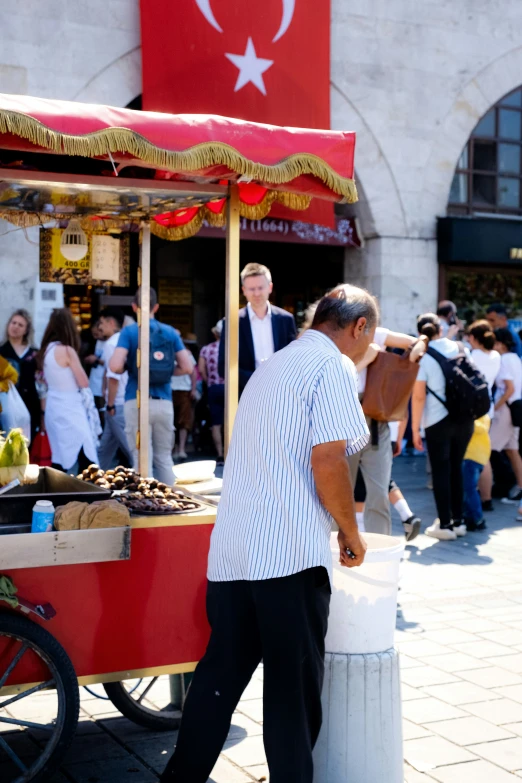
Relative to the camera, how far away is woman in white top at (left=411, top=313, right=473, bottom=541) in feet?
27.7

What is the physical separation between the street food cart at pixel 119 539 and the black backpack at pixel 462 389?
4079 mm

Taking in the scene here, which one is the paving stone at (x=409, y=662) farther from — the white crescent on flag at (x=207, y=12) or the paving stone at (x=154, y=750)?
the white crescent on flag at (x=207, y=12)

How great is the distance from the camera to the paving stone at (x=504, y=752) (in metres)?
4.11

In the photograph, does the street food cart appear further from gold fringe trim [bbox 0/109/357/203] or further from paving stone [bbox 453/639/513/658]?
paving stone [bbox 453/639/513/658]

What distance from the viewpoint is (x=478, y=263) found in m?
15.8

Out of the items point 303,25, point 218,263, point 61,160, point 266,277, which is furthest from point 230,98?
A: point 61,160

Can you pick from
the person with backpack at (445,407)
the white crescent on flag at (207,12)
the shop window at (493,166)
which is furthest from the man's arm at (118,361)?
the shop window at (493,166)

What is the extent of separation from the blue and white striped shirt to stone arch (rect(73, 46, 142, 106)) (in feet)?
32.3

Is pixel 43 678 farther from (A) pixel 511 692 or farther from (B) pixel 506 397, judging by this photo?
(B) pixel 506 397

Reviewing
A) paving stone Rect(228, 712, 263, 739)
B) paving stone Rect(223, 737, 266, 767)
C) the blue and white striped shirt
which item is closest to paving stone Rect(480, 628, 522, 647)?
paving stone Rect(228, 712, 263, 739)

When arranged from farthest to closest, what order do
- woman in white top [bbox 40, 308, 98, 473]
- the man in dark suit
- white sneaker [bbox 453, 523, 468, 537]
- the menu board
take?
white sneaker [bbox 453, 523, 468, 537], woman in white top [bbox 40, 308, 98, 473], the man in dark suit, the menu board

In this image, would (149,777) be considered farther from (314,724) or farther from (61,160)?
(61,160)

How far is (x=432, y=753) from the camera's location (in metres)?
4.23

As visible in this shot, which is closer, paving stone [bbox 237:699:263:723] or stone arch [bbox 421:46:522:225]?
paving stone [bbox 237:699:263:723]
